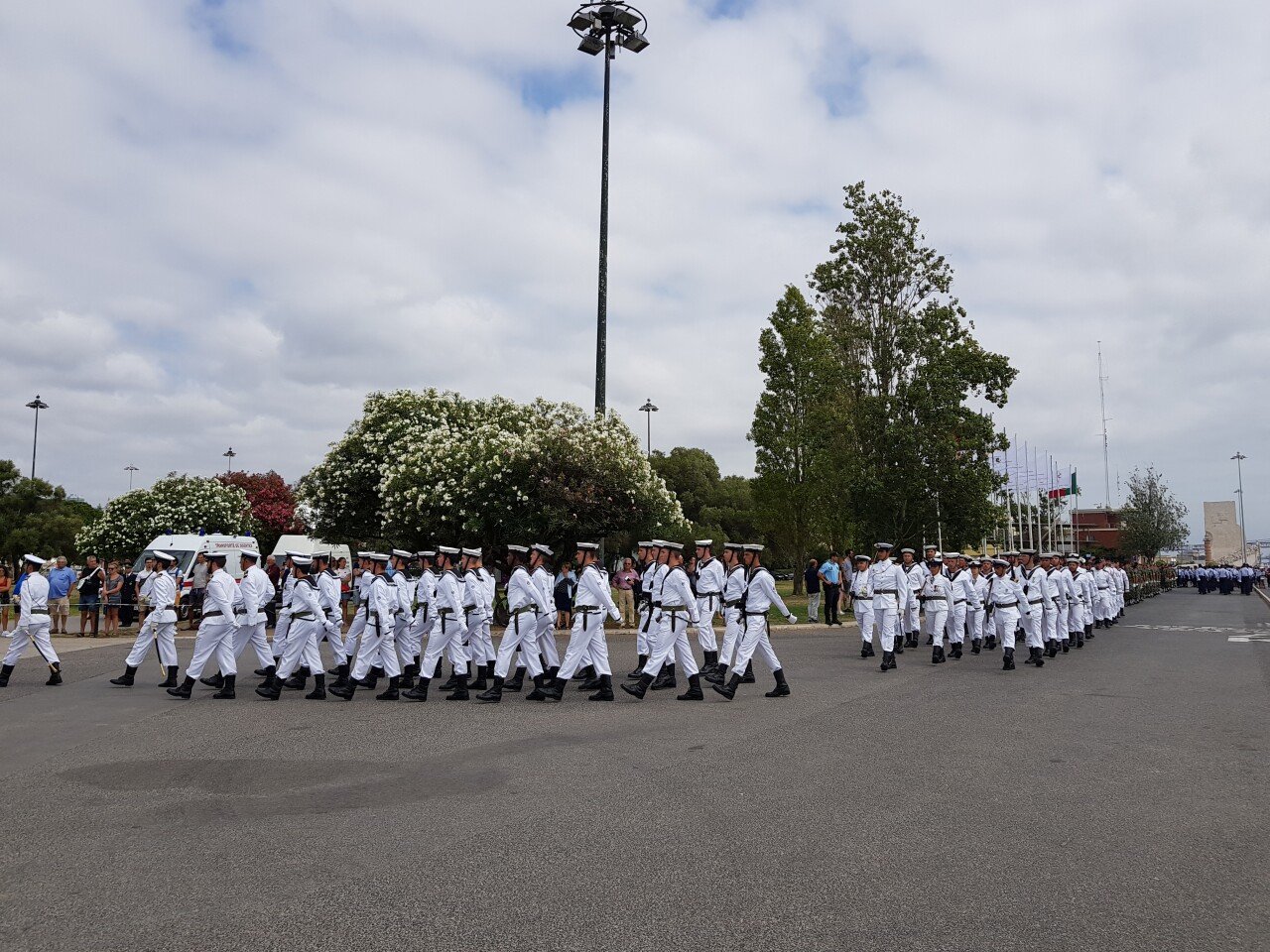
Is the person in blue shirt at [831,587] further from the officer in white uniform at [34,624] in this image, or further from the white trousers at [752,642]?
the officer in white uniform at [34,624]

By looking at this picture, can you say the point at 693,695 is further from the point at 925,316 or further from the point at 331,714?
the point at 925,316

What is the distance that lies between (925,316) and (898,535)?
6.95 meters

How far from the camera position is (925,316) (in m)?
31.9

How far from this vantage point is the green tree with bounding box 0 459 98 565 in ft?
144

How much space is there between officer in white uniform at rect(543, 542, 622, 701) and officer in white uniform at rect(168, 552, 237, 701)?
387cm

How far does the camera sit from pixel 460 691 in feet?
41.1

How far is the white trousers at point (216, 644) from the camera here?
40.9 feet

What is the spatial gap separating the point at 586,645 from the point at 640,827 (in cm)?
612

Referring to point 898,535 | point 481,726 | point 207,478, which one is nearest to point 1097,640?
point 898,535

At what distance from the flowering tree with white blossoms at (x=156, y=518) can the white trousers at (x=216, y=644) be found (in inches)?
1140

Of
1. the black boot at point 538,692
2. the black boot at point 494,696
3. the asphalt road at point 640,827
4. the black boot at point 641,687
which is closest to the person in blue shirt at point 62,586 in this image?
the asphalt road at point 640,827

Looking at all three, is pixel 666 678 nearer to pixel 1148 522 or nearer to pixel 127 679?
pixel 127 679

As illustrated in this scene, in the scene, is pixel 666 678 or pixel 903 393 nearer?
pixel 666 678

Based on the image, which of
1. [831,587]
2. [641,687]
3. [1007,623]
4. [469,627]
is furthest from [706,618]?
[831,587]
